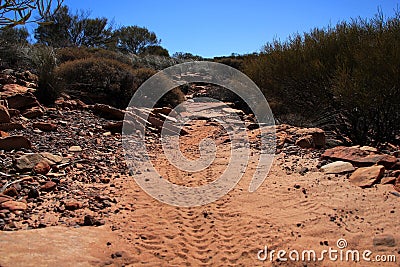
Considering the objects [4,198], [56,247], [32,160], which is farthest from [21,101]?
[56,247]

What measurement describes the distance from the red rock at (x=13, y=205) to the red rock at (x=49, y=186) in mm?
435

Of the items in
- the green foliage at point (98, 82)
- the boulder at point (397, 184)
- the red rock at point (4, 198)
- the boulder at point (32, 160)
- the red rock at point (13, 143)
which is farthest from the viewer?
the green foliage at point (98, 82)

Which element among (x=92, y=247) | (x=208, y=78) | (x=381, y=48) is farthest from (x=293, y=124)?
(x=208, y=78)

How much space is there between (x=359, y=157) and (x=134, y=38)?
2707 centimetres

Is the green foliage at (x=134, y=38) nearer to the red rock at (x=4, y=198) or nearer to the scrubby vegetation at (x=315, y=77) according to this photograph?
the scrubby vegetation at (x=315, y=77)

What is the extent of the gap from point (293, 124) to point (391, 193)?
18.0ft

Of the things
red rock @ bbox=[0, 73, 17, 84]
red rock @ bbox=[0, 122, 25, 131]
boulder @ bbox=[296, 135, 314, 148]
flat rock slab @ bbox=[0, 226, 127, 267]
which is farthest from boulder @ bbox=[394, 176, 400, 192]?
red rock @ bbox=[0, 73, 17, 84]

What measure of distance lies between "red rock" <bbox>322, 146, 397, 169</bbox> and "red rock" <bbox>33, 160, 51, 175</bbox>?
416cm

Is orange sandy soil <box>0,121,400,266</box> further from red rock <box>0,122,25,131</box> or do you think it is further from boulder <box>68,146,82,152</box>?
red rock <box>0,122,25,131</box>

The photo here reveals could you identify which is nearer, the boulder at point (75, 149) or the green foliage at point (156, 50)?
the boulder at point (75, 149)

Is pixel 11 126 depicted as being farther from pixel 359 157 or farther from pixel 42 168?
pixel 359 157

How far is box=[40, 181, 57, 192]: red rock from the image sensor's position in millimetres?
3973

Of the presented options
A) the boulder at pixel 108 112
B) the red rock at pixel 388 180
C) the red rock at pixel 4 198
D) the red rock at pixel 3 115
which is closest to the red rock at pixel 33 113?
the red rock at pixel 3 115

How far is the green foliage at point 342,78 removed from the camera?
698 centimetres
